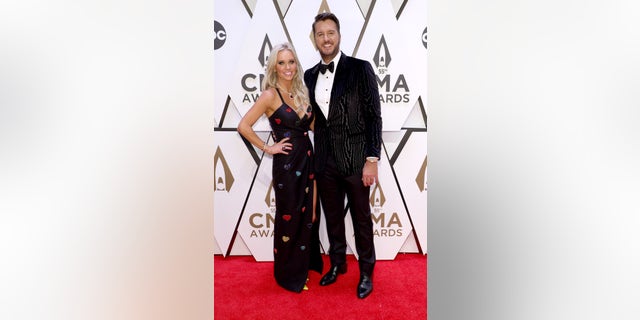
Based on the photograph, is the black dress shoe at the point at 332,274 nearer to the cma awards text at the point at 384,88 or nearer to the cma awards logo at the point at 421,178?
the cma awards logo at the point at 421,178

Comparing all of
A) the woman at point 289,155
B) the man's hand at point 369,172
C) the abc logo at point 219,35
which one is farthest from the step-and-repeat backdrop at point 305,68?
the man's hand at point 369,172

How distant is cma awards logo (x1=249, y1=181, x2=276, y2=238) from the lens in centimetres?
193

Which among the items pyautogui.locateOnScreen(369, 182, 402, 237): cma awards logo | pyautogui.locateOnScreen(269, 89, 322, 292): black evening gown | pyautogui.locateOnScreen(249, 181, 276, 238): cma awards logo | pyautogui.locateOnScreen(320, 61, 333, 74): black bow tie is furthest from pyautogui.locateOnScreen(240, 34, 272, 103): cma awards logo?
pyautogui.locateOnScreen(369, 182, 402, 237): cma awards logo

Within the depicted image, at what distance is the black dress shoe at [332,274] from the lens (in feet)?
5.78

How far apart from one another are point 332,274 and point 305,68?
3.59 feet

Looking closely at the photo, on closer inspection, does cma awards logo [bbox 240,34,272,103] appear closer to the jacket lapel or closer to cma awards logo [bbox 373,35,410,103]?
the jacket lapel

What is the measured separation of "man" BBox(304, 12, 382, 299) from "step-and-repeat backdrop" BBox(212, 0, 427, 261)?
0.15 m

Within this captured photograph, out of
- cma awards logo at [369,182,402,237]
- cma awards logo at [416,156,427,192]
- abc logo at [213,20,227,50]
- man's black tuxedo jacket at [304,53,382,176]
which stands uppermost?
abc logo at [213,20,227,50]

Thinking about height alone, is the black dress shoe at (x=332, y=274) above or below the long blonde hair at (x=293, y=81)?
below

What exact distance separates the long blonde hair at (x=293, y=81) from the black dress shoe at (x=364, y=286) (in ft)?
2.98
